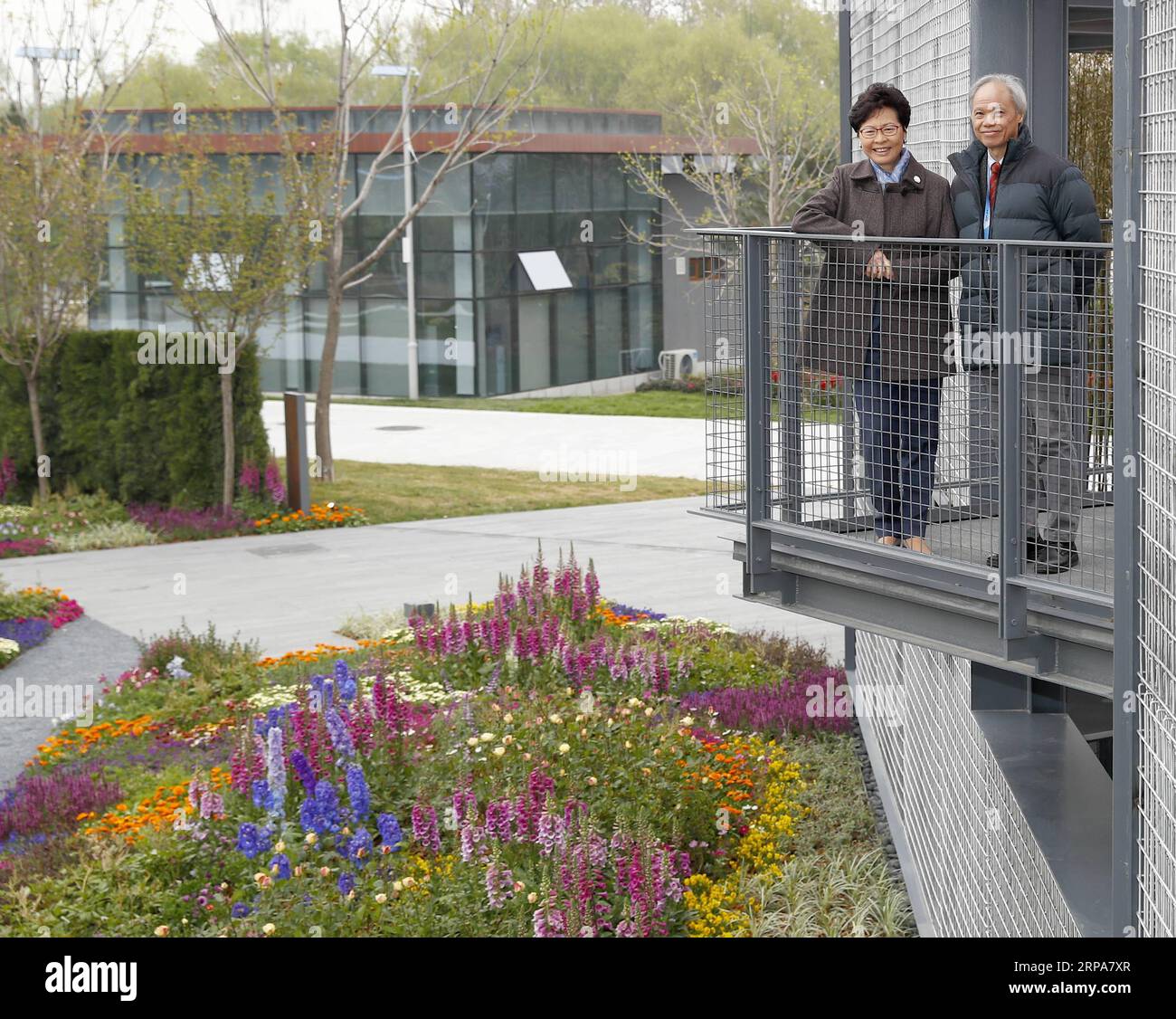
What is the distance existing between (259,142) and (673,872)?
26.3 m

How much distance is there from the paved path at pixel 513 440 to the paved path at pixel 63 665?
1049cm

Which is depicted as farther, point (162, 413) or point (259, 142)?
point (259, 142)

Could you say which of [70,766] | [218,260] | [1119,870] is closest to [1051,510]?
[1119,870]

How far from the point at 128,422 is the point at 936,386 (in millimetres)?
14922

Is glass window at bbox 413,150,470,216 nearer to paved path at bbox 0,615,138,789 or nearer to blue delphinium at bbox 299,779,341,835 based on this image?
paved path at bbox 0,615,138,789

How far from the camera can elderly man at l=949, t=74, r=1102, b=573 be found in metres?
4.91

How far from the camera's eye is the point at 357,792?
764 centimetres

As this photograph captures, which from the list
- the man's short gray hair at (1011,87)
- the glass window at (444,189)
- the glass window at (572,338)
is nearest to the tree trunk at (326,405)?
the glass window at (444,189)

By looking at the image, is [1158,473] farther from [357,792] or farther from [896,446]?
[357,792]

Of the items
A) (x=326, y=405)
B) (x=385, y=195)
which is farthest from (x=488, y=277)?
(x=326, y=405)

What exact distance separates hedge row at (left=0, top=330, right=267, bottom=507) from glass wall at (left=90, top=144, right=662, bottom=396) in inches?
469

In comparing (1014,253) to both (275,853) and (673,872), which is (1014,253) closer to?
(673,872)

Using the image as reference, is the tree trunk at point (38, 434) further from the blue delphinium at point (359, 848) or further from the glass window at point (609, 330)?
the glass window at point (609, 330)
